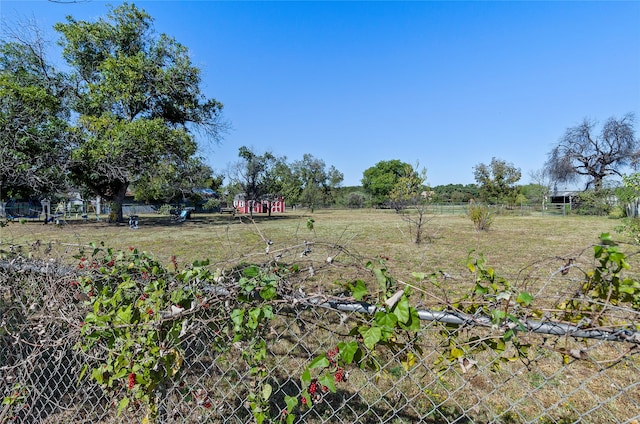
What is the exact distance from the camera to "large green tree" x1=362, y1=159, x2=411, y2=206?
213ft

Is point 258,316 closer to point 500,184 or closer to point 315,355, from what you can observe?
point 315,355

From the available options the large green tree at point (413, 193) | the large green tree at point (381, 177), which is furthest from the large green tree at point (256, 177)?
the large green tree at point (381, 177)

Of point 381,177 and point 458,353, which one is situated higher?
point 381,177

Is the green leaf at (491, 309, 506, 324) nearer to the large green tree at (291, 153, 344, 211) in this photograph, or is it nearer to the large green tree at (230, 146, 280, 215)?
the large green tree at (230, 146, 280, 215)

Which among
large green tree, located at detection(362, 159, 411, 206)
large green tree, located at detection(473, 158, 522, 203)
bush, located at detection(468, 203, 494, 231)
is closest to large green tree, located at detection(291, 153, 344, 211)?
large green tree, located at detection(362, 159, 411, 206)

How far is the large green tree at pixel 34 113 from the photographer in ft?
12.8

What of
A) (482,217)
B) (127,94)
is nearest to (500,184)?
(482,217)

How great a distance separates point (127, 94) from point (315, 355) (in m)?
17.0

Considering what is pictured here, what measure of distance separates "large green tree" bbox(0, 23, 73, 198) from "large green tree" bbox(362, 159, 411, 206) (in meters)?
54.0

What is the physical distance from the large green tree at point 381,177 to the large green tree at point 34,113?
177ft

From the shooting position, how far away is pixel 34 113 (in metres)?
4.93

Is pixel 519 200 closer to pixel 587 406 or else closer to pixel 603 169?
pixel 603 169

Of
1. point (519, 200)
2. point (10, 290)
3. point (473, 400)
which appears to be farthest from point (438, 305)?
point (519, 200)

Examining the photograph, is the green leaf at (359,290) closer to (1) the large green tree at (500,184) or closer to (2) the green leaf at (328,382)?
(2) the green leaf at (328,382)
